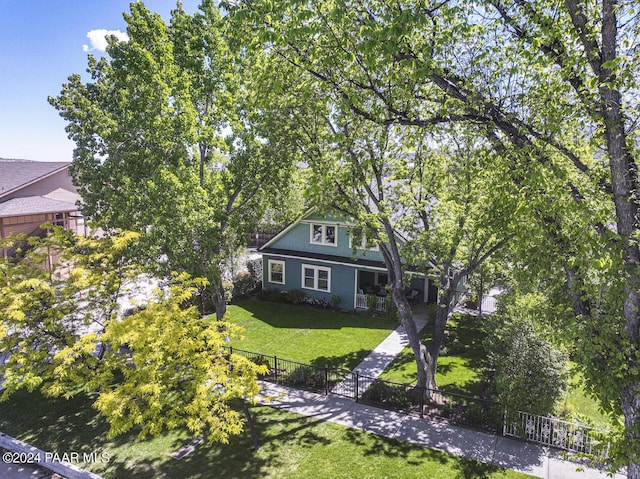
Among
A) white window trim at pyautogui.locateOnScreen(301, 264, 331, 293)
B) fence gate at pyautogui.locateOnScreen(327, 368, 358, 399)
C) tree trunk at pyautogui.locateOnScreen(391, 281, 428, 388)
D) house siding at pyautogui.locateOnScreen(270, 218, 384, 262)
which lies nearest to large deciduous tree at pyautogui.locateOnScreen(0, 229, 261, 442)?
fence gate at pyautogui.locateOnScreen(327, 368, 358, 399)

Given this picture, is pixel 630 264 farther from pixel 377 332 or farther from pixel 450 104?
pixel 377 332

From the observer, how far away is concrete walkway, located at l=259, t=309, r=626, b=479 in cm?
972

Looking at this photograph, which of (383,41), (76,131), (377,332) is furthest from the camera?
(377,332)

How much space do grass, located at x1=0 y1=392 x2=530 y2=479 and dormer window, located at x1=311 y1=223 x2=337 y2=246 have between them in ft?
38.6

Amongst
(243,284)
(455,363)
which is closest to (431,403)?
(455,363)

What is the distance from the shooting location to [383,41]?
636 cm

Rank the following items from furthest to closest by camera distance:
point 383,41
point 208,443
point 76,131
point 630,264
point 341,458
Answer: point 76,131 → point 208,443 → point 341,458 → point 383,41 → point 630,264

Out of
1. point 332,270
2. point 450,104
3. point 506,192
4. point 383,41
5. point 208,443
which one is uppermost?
point 383,41

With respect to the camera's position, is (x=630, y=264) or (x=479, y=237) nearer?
(x=630, y=264)

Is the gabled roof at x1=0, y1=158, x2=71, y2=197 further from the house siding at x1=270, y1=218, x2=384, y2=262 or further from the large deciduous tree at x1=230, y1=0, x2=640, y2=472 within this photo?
the large deciduous tree at x1=230, y1=0, x2=640, y2=472

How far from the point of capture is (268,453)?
10344mm

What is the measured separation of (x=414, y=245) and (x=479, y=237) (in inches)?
82.6

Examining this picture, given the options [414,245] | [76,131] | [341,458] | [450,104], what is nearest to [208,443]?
[341,458]

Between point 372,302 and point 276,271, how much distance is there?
6425 mm
